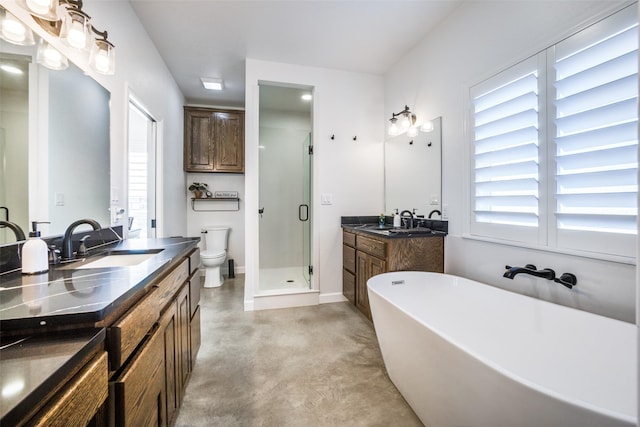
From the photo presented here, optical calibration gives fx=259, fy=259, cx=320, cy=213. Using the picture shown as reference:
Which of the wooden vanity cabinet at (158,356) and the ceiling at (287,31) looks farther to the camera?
the ceiling at (287,31)

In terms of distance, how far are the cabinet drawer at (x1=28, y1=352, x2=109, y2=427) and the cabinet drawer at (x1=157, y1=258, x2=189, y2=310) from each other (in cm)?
44

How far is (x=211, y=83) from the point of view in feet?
11.0

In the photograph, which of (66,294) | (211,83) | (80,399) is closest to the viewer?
(80,399)

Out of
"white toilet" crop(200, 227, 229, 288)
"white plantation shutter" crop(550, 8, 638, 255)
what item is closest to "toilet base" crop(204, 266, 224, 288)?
"white toilet" crop(200, 227, 229, 288)

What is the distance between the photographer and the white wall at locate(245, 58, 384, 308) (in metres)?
2.91

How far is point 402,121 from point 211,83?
2.47 metres

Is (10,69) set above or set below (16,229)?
above

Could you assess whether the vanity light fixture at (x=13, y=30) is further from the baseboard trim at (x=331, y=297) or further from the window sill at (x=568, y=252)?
the baseboard trim at (x=331, y=297)

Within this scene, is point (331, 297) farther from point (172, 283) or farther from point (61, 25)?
point (61, 25)

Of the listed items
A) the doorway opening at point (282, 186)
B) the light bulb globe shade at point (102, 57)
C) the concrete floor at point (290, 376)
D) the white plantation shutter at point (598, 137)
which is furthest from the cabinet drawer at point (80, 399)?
the doorway opening at point (282, 186)

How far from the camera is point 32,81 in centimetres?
110

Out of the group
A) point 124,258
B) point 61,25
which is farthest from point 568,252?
point 61,25

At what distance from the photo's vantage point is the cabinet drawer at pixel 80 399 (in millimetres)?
456

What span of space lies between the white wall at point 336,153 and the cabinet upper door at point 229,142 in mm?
1300
